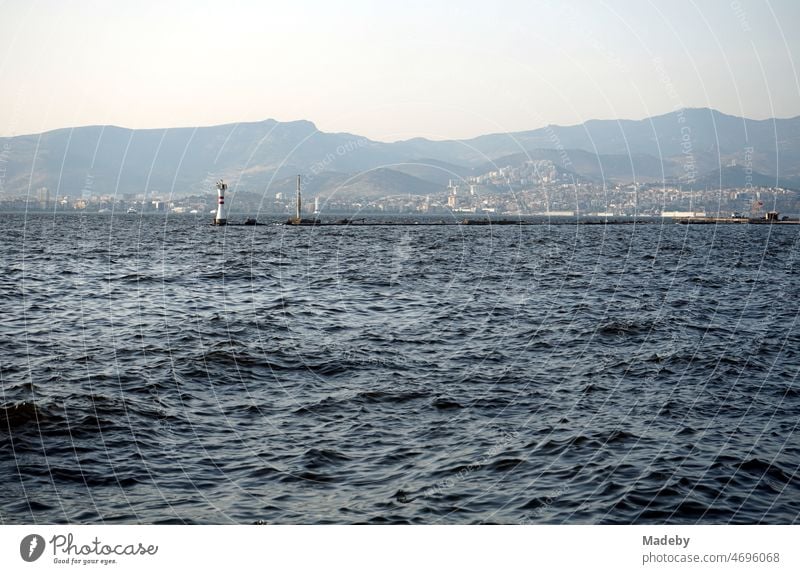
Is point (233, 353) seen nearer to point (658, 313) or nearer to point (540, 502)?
point (540, 502)

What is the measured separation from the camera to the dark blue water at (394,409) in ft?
45.0

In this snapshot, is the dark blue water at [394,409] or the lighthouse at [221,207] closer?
the dark blue water at [394,409]

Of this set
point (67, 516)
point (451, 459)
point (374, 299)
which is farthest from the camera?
point (374, 299)

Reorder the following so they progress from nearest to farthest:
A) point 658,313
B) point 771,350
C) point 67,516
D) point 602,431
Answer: point 67,516 → point 602,431 → point 771,350 → point 658,313

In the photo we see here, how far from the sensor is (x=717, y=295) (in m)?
47.1

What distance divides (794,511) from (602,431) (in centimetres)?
486

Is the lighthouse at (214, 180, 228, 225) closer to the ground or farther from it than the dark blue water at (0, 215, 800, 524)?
farther from it

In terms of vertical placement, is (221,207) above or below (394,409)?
above

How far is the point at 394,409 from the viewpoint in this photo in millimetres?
19594

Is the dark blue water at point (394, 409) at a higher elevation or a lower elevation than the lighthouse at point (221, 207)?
lower

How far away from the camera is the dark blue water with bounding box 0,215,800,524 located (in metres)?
13.7

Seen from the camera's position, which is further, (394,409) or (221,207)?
(221,207)

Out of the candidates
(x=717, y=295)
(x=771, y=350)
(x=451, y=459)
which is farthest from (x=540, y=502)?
(x=717, y=295)

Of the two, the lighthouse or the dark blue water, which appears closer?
the dark blue water
